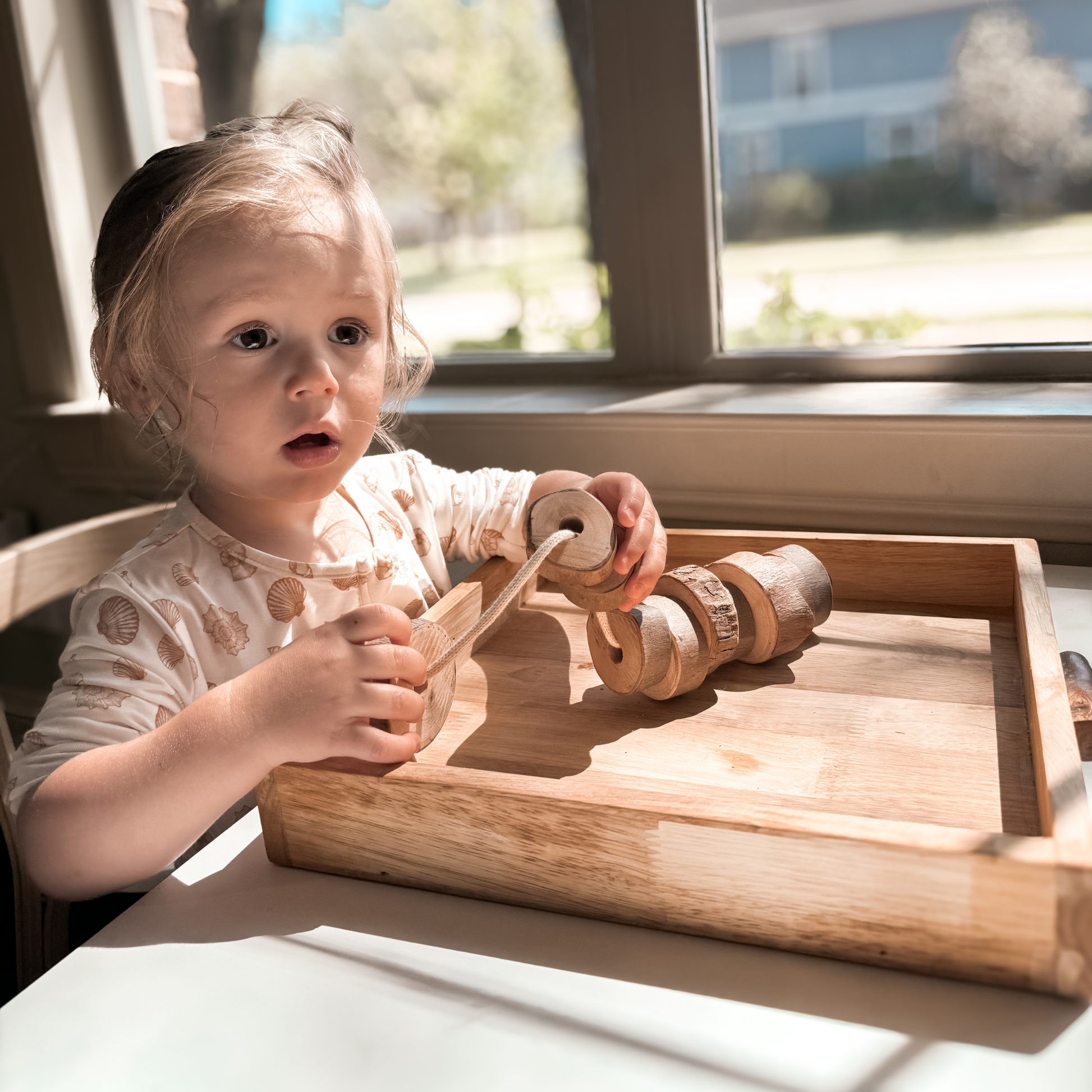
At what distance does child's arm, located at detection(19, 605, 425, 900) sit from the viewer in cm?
50

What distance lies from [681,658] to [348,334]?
0.34 meters

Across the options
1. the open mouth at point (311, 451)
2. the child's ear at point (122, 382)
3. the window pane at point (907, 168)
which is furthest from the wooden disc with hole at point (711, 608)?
the window pane at point (907, 168)

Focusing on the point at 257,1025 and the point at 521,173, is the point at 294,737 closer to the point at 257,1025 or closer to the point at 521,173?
the point at 257,1025

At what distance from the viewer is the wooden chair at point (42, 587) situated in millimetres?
654

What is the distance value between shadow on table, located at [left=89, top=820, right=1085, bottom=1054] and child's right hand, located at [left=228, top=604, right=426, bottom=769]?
7 centimetres

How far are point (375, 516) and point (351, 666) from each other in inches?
14.3

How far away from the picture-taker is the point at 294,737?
0.50 m

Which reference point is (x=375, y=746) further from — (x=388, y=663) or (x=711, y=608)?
(x=711, y=608)

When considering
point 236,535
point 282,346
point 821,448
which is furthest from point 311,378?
point 821,448

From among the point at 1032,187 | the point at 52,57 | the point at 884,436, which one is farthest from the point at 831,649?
the point at 52,57

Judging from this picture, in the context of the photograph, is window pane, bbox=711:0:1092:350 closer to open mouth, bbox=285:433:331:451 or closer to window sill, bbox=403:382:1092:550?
window sill, bbox=403:382:1092:550

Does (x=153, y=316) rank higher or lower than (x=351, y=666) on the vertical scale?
higher

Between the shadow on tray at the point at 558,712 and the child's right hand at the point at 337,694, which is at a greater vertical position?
the child's right hand at the point at 337,694

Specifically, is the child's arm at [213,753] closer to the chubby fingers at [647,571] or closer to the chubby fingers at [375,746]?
the chubby fingers at [375,746]
